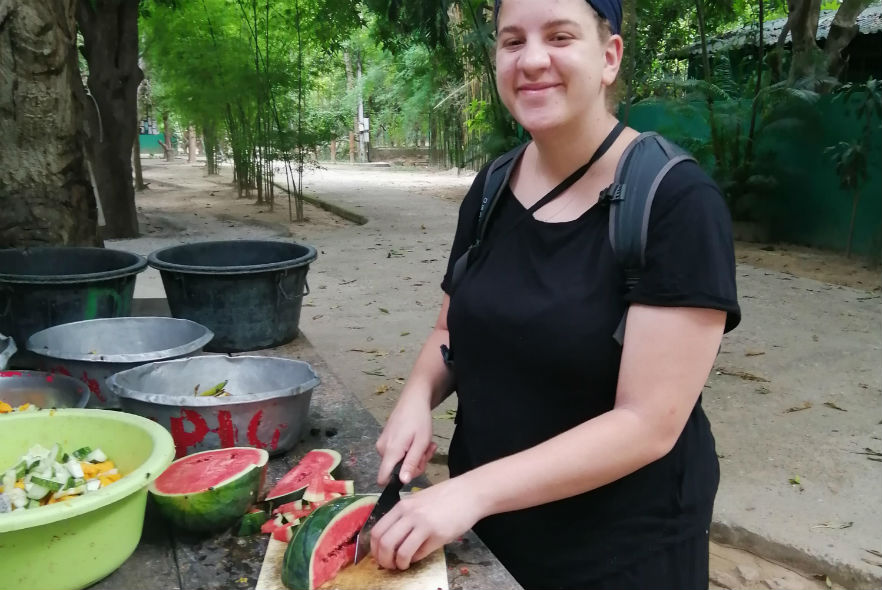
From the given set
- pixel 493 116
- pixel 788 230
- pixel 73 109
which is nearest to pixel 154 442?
pixel 73 109

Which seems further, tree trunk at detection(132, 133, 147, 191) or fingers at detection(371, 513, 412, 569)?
tree trunk at detection(132, 133, 147, 191)

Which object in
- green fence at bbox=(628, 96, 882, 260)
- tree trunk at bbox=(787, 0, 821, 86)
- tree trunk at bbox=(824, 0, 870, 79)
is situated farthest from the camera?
tree trunk at bbox=(787, 0, 821, 86)

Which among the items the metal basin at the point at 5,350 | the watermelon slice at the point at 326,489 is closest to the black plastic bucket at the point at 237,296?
the metal basin at the point at 5,350

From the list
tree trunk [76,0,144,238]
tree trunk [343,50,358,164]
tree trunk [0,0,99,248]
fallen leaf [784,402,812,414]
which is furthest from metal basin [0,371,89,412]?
tree trunk [343,50,358,164]

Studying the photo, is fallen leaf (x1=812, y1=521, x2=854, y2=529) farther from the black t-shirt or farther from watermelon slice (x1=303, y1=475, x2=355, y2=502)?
watermelon slice (x1=303, y1=475, x2=355, y2=502)

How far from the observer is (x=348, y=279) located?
26.6 feet

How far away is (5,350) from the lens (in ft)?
7.02

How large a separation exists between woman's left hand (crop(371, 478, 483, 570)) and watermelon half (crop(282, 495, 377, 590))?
11 cm

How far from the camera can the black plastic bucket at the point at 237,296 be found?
3020 mm

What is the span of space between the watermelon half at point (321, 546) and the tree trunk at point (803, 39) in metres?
9.85

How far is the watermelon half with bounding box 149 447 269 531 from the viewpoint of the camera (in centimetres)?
156

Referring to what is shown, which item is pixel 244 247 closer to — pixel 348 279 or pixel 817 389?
pixel 817 389

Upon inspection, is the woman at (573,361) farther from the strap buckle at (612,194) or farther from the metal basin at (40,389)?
the metal basin at (40,389)

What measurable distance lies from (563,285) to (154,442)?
0.81 metres
